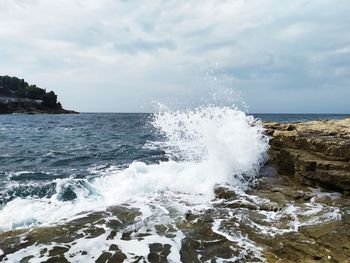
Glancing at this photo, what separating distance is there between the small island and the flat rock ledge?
92.9m

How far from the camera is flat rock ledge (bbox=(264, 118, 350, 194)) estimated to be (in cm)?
947

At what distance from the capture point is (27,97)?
104188 millimetres

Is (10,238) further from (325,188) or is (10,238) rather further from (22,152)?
(22,152)

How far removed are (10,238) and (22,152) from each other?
14527 millimetres

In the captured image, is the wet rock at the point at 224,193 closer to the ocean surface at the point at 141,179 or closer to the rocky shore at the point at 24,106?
the ocean surface at the point at 141,179

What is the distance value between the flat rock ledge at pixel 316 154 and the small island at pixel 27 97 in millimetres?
92948

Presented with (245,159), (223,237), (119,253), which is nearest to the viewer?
(119,253)

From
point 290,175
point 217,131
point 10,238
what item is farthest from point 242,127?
point 10,238

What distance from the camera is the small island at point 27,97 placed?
95.9m

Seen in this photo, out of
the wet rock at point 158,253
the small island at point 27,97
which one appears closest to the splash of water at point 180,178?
the wet rock at point 158,253

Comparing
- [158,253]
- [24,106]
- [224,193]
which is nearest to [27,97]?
[24,106]

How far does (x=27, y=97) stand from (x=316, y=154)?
349 feet

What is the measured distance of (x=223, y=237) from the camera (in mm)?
7090

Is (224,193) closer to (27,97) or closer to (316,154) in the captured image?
(316,154)
